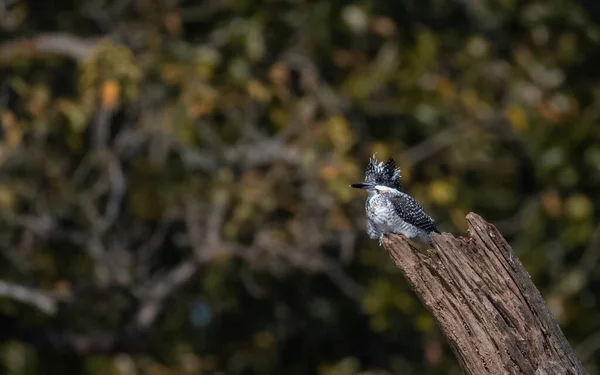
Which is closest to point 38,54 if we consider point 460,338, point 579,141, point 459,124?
point 459,124

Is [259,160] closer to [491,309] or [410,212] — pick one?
[410,212]

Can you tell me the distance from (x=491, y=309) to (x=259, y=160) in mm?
4530

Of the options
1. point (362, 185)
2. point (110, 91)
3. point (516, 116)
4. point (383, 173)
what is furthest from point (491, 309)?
point (516, 116)

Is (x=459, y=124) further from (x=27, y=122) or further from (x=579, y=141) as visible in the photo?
(x=27, y=122)

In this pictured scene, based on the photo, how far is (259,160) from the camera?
24.7 ft

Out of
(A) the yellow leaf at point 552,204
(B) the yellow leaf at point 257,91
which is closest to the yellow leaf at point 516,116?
(A) the yellow leaf at point 552,204

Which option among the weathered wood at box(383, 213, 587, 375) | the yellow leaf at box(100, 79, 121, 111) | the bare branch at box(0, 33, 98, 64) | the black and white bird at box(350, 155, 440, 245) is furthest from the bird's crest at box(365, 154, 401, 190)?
the bare branch at box(0, 33, 98, 64)

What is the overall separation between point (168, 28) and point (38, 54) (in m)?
1.18

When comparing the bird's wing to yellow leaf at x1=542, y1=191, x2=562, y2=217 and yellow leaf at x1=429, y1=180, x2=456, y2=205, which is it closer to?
yellow leaf at x1=429, y1=180, x2=456, y2=205

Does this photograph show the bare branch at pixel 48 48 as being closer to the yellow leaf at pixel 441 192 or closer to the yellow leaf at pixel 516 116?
the yellow leaf at pixel 441 192

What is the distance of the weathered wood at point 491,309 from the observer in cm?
309

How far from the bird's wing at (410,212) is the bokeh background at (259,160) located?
267cm

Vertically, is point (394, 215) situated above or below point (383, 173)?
below

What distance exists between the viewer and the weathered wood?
10.2 ft
